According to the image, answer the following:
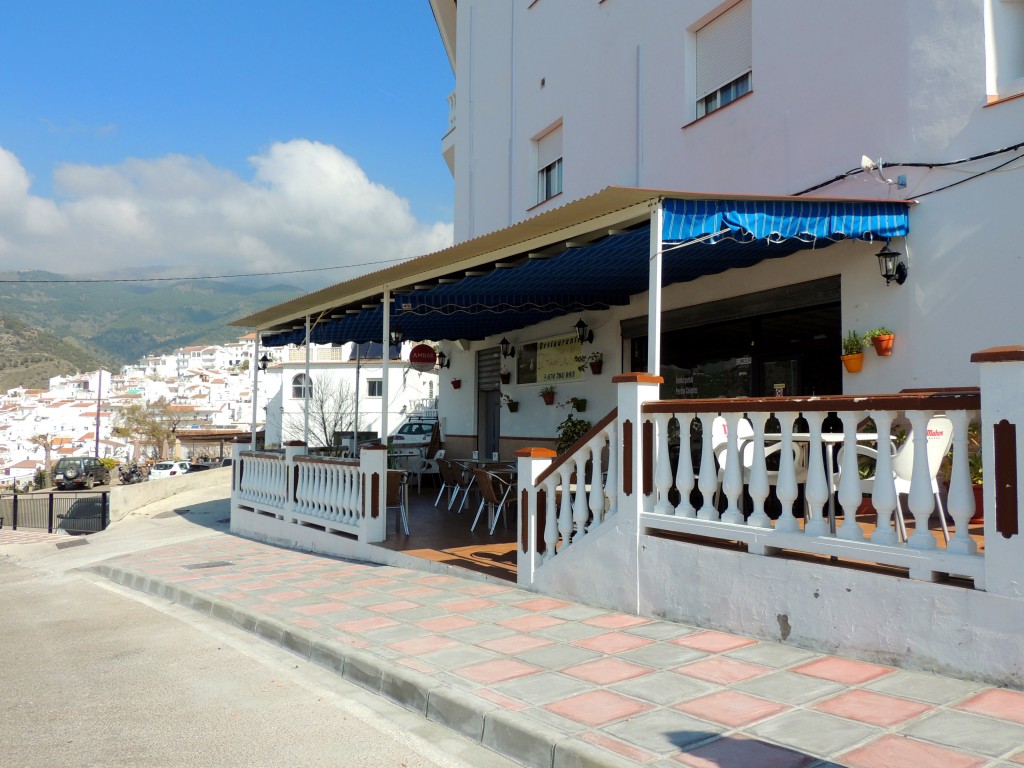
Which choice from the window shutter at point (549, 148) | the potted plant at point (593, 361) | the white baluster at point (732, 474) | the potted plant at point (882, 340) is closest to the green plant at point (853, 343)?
the potted plant at point (882, 340)

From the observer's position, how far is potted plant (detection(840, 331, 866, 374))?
Answer: 7.22 meters

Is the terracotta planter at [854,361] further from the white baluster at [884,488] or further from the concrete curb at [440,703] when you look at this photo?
the concrete curb at [440,703]

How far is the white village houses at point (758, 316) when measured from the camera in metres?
4.16

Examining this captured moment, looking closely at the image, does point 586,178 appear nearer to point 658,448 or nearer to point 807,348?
point 807,348

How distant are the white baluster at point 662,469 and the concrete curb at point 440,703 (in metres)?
2.01

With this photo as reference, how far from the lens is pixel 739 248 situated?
25.7ft

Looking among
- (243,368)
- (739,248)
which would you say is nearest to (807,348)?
(739,248)

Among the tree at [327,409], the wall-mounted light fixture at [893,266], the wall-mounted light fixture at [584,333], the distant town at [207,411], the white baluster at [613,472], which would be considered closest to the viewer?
the white baluster at [613,472]

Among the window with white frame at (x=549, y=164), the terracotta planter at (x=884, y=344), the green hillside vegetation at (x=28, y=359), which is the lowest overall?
the terracotta planter at (x=884, y=344)

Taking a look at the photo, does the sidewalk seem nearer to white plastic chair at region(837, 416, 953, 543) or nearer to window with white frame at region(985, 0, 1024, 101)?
white plastic chair at region(837, 416, 953, 543)

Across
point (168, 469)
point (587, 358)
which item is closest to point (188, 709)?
point (587, 358)

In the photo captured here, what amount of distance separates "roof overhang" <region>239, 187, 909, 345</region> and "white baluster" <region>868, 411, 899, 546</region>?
1897mm

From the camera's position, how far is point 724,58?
367 inches

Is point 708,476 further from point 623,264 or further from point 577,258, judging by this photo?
point 623,264
